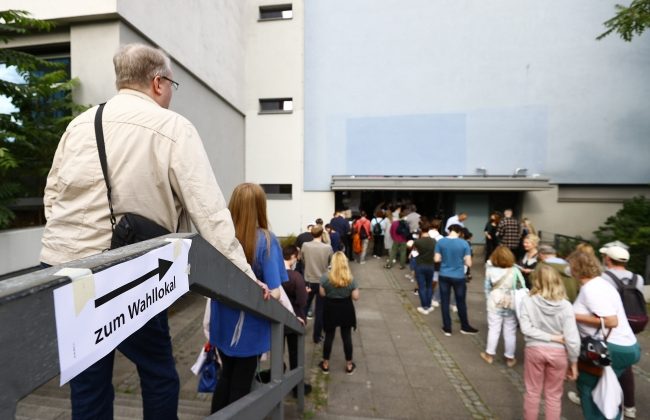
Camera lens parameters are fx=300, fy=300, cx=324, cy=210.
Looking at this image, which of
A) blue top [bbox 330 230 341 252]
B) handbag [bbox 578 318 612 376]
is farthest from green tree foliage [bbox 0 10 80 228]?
handbag [bbox 578 318 612 376]

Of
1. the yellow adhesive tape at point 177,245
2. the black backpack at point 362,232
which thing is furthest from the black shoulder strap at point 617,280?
the black backpack at point 362,232

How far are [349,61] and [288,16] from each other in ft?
10.5

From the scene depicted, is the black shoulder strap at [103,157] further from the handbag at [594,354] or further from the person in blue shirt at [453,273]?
the person in blue shirt at [453,273]

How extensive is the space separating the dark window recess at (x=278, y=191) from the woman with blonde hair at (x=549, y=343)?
1016cm

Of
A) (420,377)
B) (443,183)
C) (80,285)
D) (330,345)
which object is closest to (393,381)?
(420,377)

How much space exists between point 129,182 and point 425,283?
591 centimetres

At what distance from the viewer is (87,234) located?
1136 mm

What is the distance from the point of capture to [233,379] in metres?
2.12

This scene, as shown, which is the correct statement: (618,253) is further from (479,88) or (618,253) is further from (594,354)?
(479,88)

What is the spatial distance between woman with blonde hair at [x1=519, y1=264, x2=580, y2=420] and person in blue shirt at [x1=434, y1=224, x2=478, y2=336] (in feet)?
6.93

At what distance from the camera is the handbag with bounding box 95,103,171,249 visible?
1079mm

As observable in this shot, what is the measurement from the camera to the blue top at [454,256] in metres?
5.03

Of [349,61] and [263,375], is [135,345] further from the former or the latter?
[349,61]

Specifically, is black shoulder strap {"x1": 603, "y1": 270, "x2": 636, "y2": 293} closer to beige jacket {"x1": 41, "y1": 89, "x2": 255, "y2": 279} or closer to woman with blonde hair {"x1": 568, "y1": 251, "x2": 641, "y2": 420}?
woman with blonde hair {"x1": 568, "y1": 251, "x2": 641, "y2": 420}
